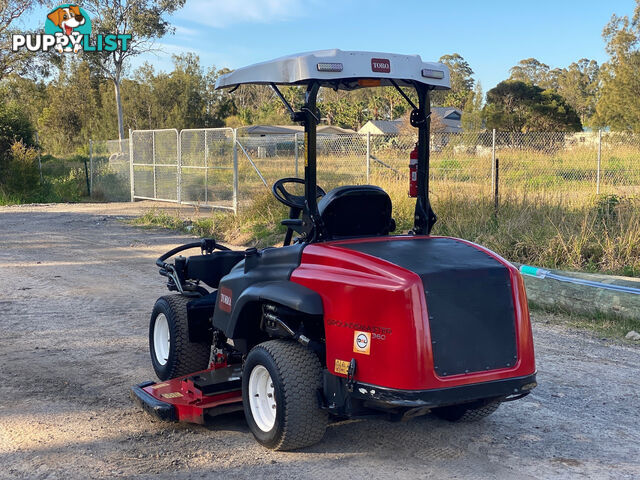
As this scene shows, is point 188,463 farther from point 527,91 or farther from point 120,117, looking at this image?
point 527,91

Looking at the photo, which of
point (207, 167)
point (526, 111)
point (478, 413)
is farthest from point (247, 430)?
point (526, 111)

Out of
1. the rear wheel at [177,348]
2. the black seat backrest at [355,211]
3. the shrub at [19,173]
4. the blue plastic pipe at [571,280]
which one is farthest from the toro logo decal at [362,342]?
the shrub at [19,173]

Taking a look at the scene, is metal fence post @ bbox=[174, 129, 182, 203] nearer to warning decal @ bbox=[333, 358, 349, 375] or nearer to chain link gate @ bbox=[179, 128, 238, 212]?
chain link gate @ bbox=[179, 128, 238, 212]

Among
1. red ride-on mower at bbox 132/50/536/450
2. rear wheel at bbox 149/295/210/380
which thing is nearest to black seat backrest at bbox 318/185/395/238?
red ride-on mower at bbox 132/50/536/450

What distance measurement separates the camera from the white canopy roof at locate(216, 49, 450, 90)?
3982 millimetres

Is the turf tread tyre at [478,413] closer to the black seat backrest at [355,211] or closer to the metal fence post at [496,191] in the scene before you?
the black seat backrest at [355,211]

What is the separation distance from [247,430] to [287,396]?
2.55 ft

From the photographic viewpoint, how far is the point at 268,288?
13.7ft

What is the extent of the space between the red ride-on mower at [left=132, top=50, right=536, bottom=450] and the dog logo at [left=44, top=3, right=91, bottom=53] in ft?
106

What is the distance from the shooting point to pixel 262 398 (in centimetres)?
423

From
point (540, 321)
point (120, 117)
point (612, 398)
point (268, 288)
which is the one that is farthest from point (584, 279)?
point (120, 117)

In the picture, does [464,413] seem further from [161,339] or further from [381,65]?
[161,339]

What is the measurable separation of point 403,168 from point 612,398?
31.4 ft

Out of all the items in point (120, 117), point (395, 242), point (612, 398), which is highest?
point (120, 117)
